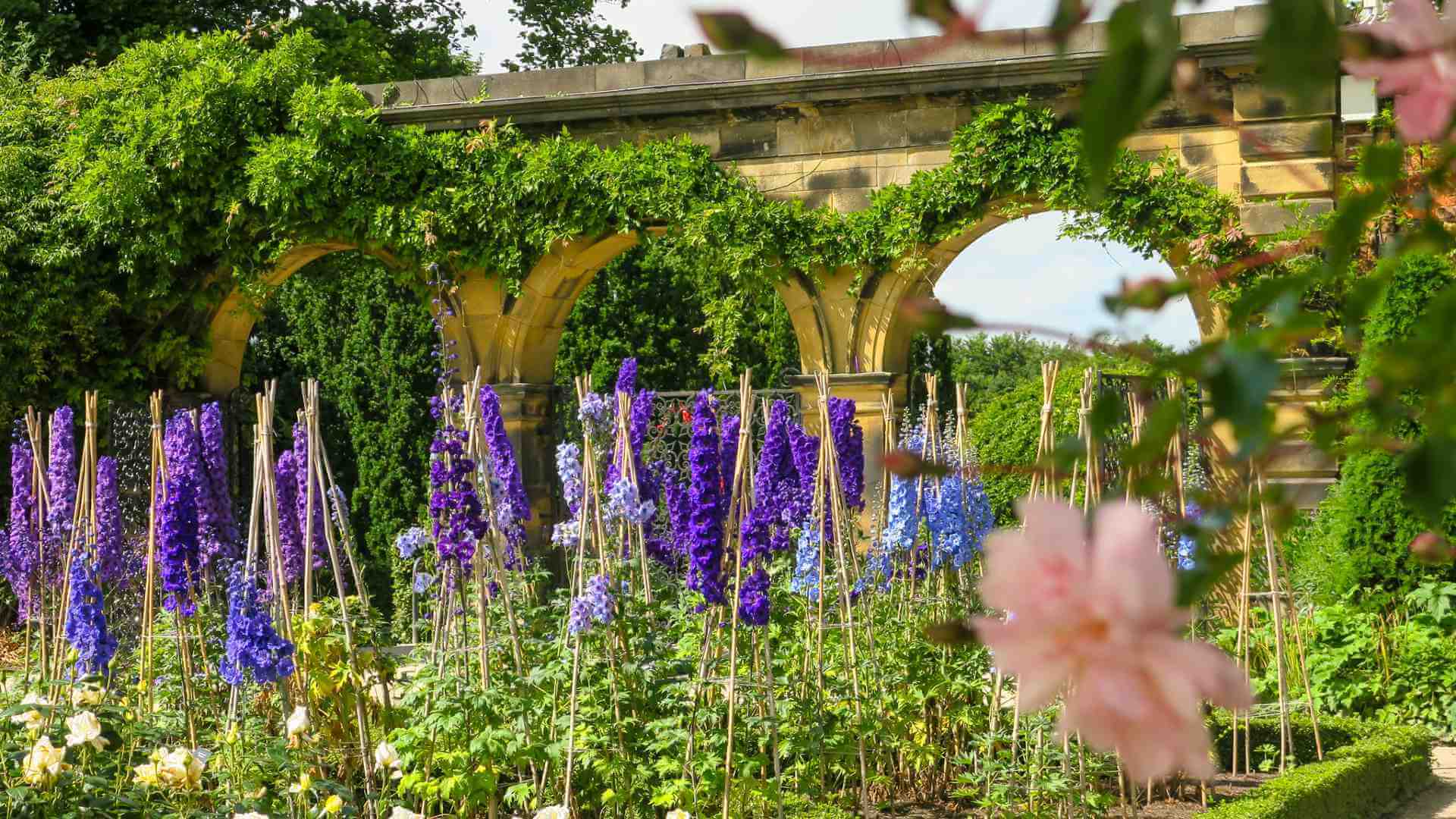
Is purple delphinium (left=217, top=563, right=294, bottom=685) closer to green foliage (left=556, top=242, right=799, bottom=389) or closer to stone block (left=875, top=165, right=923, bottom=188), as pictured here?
stone block (left=875, top=165, right=923, bottom=188)

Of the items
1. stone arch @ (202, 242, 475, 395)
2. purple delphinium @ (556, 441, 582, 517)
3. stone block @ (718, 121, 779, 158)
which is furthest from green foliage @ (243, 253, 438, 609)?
purple delphinium @ (556, 441, 582, 517)

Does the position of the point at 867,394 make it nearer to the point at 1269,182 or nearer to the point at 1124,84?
the point at 1269,182

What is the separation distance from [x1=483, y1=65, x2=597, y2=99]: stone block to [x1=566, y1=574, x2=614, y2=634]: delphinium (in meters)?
5.63

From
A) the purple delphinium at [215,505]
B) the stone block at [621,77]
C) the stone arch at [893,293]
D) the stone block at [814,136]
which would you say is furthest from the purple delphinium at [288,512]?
the stone block at [814,136]

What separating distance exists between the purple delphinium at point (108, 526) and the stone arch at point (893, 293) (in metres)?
4.72

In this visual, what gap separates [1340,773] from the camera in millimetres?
5637

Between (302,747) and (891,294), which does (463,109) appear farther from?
(302,747)

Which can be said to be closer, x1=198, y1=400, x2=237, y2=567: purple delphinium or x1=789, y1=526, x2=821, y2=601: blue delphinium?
x1=198, y1=400, x2=237, y2=567: purple delphinium

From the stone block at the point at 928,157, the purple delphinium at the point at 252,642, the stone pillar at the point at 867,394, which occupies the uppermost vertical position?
the stone block at the point at 928,157

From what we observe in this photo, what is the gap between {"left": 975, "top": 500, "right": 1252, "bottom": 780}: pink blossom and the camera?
653mm

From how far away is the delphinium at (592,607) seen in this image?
448 centimetres

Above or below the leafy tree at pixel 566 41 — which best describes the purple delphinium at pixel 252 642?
below

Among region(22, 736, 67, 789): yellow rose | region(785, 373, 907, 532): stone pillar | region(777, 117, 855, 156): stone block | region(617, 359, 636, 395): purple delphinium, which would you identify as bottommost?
region(22, 736, 67, 789): yellow rose

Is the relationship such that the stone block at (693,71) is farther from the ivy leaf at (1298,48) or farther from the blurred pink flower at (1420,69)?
the ivy leaf at (1298,48)
